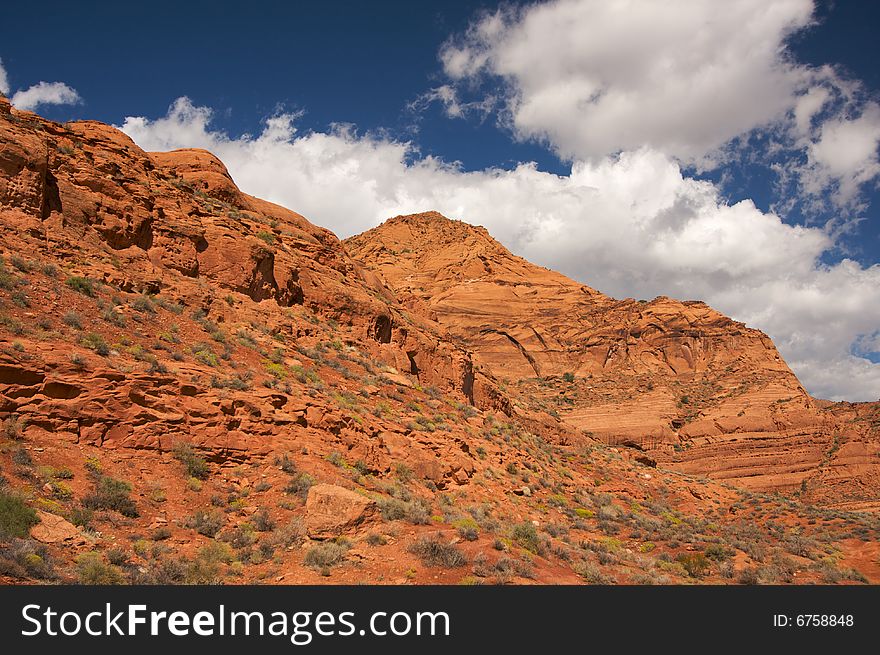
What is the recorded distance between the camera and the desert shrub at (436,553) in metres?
9.52

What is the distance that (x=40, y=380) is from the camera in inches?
413

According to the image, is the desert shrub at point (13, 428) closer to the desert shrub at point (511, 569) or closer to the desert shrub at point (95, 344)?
the desert shrub at point (95, 344)

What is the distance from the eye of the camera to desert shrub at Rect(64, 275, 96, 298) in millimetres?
14805

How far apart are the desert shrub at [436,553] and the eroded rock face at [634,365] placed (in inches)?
1020

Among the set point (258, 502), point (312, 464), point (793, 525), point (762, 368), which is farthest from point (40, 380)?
point (762, 368)

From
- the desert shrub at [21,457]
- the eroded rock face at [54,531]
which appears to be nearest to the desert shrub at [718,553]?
the eroded rock face at [54,531]

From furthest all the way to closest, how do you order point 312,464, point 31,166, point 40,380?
point 31,166, point 312,464, point 40,380

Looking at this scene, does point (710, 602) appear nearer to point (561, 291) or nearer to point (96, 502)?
point (96, 502)

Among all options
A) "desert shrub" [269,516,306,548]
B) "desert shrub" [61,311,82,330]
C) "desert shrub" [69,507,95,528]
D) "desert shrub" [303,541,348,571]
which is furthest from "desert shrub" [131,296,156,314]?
"desert shrub" [303,541,348,571]

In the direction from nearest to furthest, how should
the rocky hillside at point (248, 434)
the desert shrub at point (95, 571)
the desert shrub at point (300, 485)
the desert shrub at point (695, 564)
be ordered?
the desert shrub at point (95, 571) < the rocky hillside at point (248, 434) < the desert shrub at point (300, 485) < the desert shrub at point (695, 564)

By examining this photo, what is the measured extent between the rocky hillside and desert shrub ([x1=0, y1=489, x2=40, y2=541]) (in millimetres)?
39

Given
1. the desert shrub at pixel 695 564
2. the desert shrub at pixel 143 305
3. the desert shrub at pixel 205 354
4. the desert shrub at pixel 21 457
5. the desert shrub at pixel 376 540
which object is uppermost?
the desert shrub at pixel 143 305

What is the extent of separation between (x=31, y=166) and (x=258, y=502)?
1315cm

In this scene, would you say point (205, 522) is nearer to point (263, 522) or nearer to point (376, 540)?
point (263, 522)
